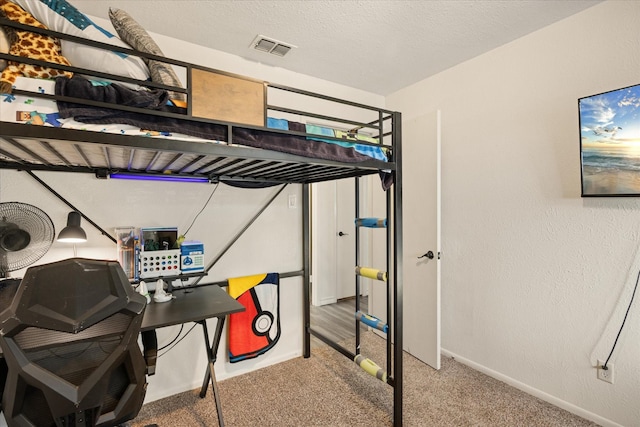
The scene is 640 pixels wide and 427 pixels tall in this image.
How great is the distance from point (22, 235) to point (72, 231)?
11.6 inches

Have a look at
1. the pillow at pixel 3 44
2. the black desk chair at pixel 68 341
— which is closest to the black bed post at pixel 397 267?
the black desk chair at pixel 68 341

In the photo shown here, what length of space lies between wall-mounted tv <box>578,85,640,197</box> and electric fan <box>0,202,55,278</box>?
10.2ft

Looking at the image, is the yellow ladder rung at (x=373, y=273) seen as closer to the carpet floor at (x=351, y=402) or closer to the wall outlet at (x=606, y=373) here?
the carpet floor at (x=351, y=402)

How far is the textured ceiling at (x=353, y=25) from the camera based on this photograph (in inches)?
73.4

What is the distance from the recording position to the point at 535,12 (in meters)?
1.93

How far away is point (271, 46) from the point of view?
231 centimetres

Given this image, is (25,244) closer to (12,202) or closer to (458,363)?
(12,202)

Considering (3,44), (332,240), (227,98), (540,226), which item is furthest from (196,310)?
(332,240)

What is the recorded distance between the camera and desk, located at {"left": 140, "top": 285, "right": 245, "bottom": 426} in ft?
5.00

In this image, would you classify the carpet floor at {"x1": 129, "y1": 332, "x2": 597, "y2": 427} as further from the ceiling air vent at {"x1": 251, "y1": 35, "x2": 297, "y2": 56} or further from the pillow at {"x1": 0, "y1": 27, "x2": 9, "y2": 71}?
the ceiling air vent at {"x1": 251, "y1": 35, "x2": 297, "y2": 56}

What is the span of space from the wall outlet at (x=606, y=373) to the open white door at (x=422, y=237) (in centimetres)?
94

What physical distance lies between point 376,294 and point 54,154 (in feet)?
9.23

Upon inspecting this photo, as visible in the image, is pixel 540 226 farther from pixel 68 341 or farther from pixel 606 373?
pixel 68 341

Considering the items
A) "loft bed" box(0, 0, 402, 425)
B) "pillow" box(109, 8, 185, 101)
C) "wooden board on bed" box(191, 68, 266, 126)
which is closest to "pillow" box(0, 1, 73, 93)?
"loft bed" box(0, 0, 402, 425)
